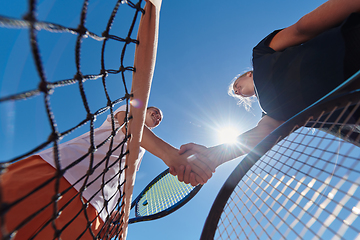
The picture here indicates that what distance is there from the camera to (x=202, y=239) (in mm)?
1062

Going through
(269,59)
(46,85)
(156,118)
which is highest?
(156,118)

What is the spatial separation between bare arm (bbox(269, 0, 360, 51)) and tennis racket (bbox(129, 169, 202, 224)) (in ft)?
4.99

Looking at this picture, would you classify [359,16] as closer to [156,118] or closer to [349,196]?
[349,196]

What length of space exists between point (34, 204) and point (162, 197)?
167cm

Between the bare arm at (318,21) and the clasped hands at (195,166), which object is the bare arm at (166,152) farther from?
the bare arm at (318,21)

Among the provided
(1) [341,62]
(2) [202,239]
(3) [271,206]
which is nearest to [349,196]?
(3) [271,206]

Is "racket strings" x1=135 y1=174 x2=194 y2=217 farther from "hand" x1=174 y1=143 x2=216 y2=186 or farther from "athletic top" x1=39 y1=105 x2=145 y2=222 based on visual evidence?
"athletic top" x1=39 y1=105 x2=145 y2=222

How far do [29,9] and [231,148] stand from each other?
3.94ft

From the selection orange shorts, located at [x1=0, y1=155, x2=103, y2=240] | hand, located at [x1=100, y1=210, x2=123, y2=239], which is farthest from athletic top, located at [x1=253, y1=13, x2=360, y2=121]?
hand, located at [x1=100, y1=210, x2=123, y2=239]

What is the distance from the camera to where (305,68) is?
2.82 feet

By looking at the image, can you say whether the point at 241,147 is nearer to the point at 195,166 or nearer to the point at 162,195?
the point at 195,166

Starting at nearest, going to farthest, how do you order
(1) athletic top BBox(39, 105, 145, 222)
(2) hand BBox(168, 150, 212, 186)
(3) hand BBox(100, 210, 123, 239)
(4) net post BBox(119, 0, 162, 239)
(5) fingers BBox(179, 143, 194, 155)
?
(4) net post BBox(119, 0, 162, 239) → (1) athletic top BBox(39, 105, 145, 222) → (3) hand BBox(100, 210, 123, 239) → (2) hand BBox(168, 150, 212, 186) → (5) fingers BBox(179, 143, 194, 155)

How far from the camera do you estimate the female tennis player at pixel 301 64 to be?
75cm

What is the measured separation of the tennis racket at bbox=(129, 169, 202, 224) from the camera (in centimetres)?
192
